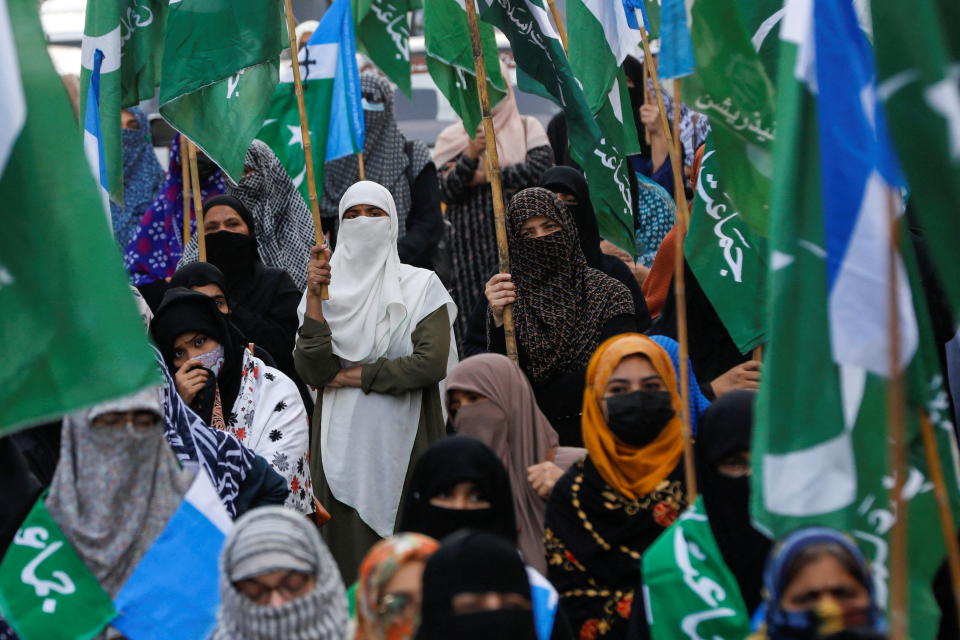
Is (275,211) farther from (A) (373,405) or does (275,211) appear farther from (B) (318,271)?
(A) (373,405)

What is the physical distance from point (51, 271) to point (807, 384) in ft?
5.89

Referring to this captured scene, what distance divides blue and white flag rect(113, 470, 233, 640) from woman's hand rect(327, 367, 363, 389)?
1680mm

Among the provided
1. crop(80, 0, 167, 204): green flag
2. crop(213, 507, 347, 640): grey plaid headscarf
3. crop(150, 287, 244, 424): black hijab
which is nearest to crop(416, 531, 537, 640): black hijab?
crop(213, 507, 347, 640): grey plaid headscarf

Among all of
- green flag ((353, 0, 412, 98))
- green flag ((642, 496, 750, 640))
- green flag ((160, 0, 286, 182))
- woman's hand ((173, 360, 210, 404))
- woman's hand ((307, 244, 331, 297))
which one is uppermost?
green flag ((353, 0, 412, 98))

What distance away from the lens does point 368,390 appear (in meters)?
6.57

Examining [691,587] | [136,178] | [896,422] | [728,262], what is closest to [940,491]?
[896,422]

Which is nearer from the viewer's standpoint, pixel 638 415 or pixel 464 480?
pixel 464 480

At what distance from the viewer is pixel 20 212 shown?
4172 millimetres

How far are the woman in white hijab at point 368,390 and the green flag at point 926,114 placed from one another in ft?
9.90

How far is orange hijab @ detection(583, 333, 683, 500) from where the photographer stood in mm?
5121

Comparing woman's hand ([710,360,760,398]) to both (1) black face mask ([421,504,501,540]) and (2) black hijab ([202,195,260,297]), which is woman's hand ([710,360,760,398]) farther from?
(2) black hijab ([202,195,260,297])

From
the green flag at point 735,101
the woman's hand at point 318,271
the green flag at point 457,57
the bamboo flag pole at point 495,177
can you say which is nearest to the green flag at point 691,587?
the green flag at point 735,101

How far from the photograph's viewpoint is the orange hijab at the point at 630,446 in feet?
16.8

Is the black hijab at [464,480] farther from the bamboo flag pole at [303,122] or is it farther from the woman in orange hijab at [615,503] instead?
the bamboo flag pole at [303,122]
